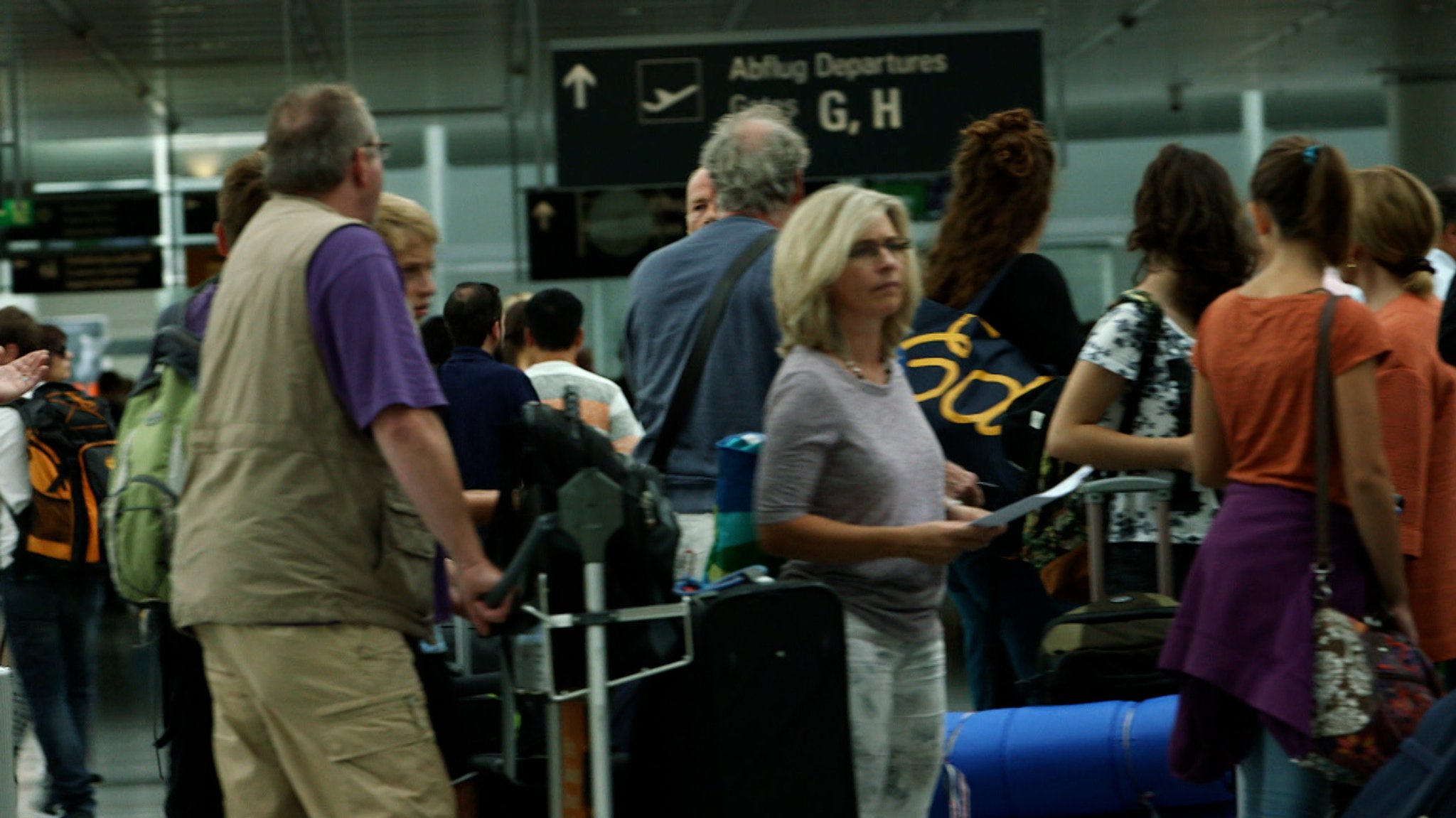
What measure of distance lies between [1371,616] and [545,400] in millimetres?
3010

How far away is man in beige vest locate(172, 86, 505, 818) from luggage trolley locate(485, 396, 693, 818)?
0.08 metres

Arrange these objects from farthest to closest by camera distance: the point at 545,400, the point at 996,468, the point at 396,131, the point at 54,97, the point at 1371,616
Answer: the point at 396,131, the point at 54,97, the point at 545,400, the point at 996,468, the point at 1371,616

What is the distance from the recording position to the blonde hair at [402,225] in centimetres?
379

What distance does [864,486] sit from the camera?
312 centimetres

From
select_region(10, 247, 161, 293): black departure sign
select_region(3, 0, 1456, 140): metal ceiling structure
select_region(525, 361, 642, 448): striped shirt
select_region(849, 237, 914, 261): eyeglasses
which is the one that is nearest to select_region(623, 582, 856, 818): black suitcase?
select_region(849, 237, 914, 261): eyeglasses

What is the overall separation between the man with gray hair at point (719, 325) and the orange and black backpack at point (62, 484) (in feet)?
9.19

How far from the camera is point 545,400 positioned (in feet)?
18.3

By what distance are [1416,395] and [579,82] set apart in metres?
6.01

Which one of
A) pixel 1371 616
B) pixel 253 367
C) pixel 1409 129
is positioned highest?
pixel 1409 129

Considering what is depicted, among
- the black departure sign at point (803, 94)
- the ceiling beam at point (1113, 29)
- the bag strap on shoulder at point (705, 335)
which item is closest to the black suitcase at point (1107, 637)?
the bag strap on shoulder at point (705, 335)

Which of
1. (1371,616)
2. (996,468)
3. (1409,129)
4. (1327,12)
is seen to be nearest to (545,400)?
(996,468)

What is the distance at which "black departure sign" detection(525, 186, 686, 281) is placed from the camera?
39.1 ft

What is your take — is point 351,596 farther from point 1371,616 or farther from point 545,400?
point 545,400

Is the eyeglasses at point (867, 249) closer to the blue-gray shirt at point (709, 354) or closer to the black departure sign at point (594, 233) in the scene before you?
the blue-gray shirt at point (709, 354)
